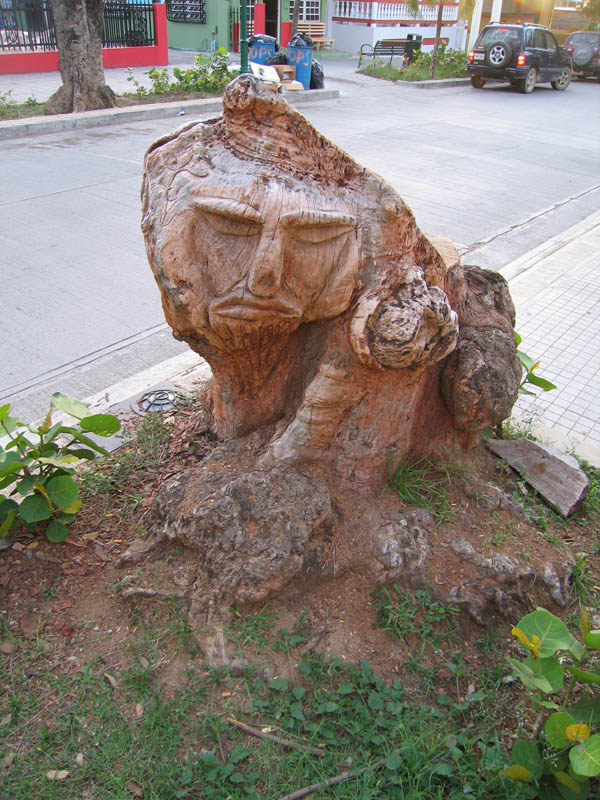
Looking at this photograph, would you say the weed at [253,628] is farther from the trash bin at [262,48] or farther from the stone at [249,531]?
the trash bin at [262,48]

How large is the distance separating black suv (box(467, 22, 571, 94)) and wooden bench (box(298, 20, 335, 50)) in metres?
7.50

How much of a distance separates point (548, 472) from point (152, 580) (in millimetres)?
2040

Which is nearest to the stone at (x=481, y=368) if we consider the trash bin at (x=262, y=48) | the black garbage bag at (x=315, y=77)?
the black garbage bag at (x=315, y=77)

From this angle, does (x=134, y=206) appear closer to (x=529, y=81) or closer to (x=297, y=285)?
(x=297, y=285)

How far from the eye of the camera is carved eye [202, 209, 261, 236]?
2152 millimetres

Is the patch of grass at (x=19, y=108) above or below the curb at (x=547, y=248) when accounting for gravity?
above

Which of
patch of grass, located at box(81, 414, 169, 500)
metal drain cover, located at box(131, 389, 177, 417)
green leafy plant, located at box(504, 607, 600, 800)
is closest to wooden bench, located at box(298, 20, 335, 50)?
metal drain cover, located at box(131, 389, 177, 417)

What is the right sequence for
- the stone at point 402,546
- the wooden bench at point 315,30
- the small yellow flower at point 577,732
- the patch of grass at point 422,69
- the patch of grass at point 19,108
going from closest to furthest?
the small yellow flower at point 577,732 < the stone at point 402,546 < the patch of grass at point 19,108 < the patch of grass at point 422,69 < the wooden bench at point 315,30

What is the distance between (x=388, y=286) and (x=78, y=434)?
1.48 meters

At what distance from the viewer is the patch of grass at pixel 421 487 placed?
2.77 metres

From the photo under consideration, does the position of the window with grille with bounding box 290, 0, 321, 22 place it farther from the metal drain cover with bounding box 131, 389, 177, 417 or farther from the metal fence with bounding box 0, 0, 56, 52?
the metal drain cover with bounding box 131, 389, 177, 417

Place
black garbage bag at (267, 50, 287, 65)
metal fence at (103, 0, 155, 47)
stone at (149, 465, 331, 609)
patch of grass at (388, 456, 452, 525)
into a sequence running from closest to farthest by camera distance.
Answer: stone at (149, 465, 331, 609)
patch of grass at (388, 456, 452, 525)
black garbage bag at (267, 50, 287, 65)
metal fence at (103, 0, 155, 47)

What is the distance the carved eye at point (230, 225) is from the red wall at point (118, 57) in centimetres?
1799

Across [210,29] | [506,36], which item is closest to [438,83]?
[506,36]
